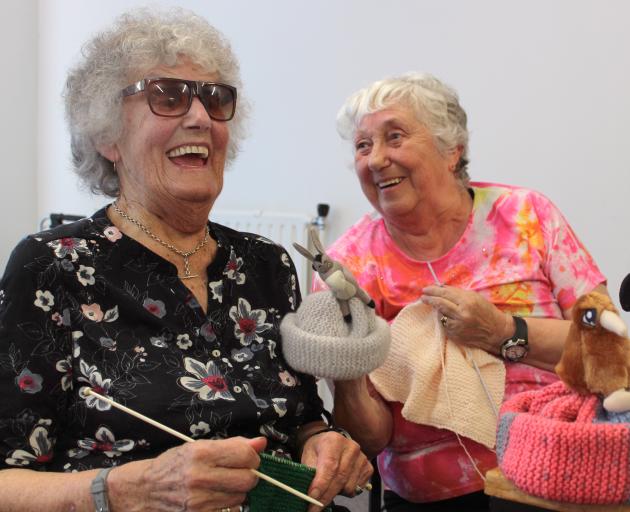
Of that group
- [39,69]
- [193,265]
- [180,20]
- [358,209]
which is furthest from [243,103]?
[39,69]

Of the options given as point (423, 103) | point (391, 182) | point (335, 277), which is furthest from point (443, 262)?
point (335, 277)

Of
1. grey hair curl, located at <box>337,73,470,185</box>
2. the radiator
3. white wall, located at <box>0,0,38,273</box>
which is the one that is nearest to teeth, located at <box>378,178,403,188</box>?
grey hair curl, located at <box>337,73,470,185</box>

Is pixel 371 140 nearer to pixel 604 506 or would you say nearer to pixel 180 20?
pixel 180 20

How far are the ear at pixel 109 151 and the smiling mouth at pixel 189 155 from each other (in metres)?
0.11

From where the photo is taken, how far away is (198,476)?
3.10 feet

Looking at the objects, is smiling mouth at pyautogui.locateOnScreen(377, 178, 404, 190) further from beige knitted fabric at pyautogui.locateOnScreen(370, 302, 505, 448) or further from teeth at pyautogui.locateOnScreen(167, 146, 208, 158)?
teeth at pyautogui.locateOnScreen(167, 146, 208, 158)

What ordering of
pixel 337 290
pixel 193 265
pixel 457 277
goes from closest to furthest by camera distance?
1. pixel 337 290
2. pixel 193 265
3. pixel 457 277

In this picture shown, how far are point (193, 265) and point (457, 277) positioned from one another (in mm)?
558

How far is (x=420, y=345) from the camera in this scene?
1396mm

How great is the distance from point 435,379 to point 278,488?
433 mm

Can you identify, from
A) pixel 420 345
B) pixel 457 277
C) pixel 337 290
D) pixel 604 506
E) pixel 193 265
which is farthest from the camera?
pixel 457 277

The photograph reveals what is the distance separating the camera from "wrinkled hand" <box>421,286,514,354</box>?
1352mm

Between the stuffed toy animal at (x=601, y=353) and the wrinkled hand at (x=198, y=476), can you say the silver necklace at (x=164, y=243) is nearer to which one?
the wrinkled hand at (x=198, y=476)

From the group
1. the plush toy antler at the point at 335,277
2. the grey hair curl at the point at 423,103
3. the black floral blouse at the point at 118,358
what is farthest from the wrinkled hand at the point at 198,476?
the grey hair curl at the point at 423,103
